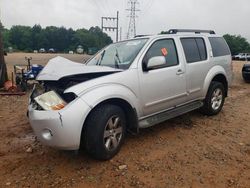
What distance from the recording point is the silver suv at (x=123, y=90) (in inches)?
137

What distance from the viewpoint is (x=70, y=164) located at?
152 inches

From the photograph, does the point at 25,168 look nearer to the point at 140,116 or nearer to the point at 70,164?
the point at 70,164


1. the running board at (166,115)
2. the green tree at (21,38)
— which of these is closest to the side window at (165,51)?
the running board at (166,115)

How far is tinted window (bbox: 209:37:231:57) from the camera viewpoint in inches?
237

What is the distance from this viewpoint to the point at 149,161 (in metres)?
3.94

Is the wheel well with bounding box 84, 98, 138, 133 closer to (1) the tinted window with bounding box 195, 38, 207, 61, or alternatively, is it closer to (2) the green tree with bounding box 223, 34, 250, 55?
(1) the tinted window with bounding box 195, 38, 207, 61

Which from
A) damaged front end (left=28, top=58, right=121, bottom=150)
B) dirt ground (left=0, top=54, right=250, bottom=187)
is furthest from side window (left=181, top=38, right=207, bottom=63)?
damaged front end (left=28, top=58, right=121, bottom=150)

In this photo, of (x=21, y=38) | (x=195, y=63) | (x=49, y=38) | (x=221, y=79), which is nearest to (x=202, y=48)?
(x=195, y=63)

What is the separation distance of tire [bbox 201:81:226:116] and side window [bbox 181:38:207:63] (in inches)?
26.9

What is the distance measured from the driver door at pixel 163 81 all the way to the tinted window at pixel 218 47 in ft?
4.52

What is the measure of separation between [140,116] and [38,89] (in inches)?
64.1

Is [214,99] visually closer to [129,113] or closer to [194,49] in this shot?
[194,49]

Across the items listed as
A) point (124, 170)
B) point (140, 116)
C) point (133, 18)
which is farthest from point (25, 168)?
point (133, 18)

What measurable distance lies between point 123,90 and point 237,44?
101m
